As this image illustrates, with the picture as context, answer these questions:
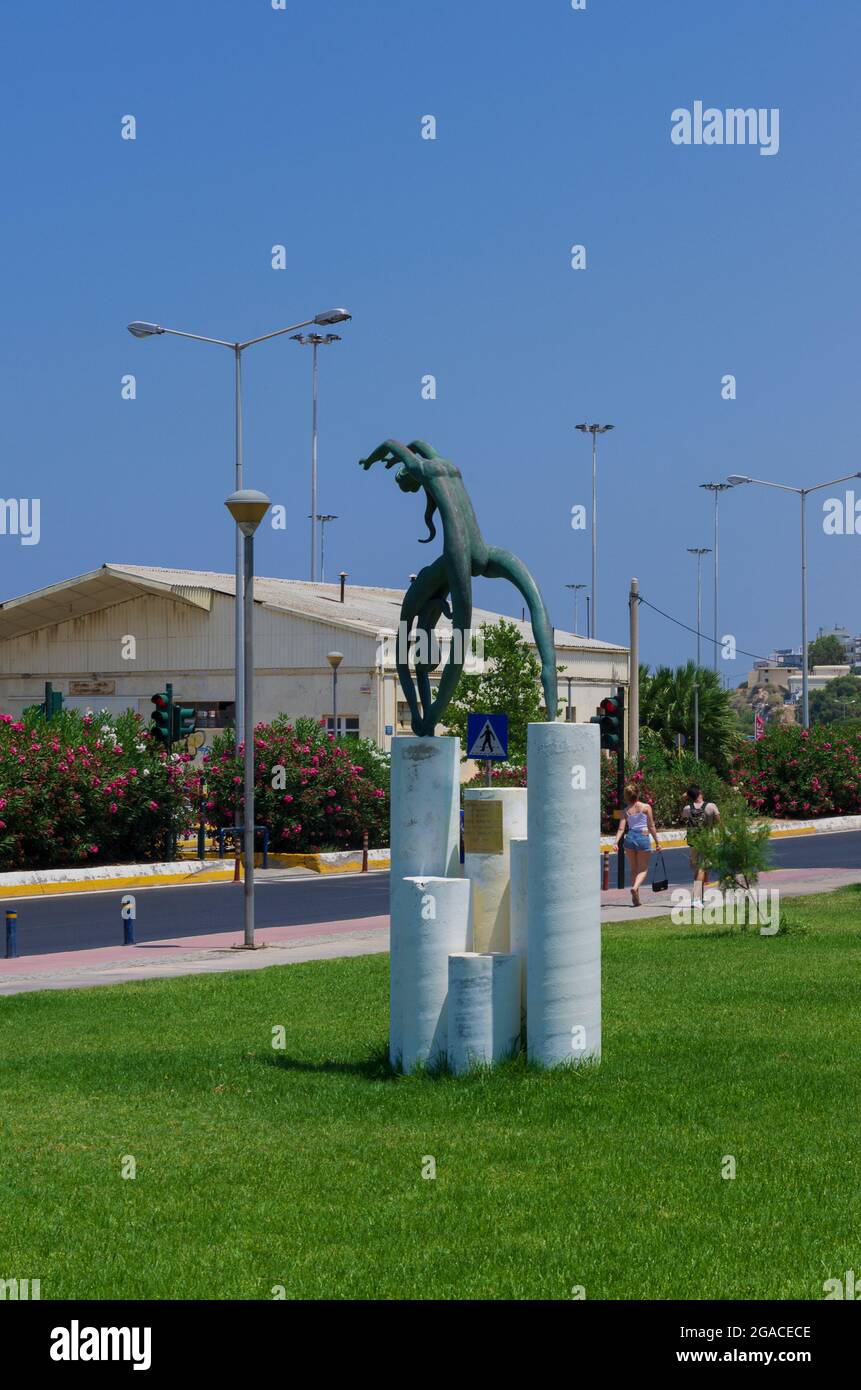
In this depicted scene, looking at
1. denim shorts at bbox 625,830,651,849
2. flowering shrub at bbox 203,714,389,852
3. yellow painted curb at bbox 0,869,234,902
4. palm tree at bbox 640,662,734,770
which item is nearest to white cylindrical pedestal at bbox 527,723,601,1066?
denim shorts at bbox 625,830,651,849

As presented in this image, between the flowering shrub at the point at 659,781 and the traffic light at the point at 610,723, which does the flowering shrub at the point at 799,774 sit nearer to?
the flowering shrub at the point at 659,781

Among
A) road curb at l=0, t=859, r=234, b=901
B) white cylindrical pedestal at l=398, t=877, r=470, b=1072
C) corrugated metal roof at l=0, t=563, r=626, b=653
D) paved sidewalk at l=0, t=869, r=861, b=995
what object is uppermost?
corrugated metal roof at l=0, t=563, r=626, b=653

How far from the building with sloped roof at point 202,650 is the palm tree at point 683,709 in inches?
107

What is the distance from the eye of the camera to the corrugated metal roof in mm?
53812

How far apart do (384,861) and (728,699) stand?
94.4 feet

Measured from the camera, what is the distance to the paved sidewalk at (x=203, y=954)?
16734 millimetres

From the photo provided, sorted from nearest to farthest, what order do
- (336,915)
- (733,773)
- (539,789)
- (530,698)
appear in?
(539,789)
(336,915)
(530,698)
(733,773)

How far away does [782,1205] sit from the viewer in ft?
23.3

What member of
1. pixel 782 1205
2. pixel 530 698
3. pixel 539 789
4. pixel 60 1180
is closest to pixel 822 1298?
pixel 782 1205

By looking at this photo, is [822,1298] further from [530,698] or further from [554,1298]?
[530,698]

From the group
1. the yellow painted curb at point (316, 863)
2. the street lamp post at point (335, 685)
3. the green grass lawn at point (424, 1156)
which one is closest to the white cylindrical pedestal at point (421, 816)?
the green grass lawn at point (424, 1156)

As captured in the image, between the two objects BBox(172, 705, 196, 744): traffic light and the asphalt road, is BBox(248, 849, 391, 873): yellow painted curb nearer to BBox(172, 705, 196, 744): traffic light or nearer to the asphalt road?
the asphalt road

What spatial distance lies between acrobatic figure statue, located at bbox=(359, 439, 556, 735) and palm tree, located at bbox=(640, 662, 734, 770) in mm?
48118

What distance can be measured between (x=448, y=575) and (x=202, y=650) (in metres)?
45.8
